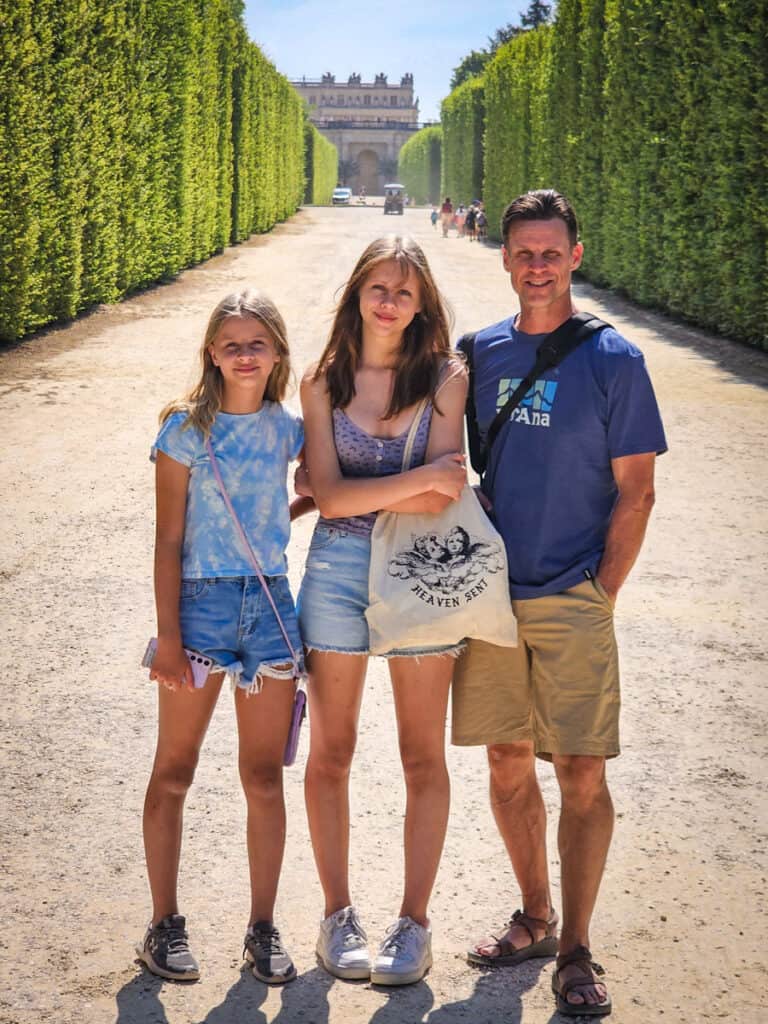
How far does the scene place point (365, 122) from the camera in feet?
399

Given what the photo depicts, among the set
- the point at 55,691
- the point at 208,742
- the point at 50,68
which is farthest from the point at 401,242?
the point at 50,68

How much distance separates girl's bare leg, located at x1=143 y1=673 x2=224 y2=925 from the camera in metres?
2.99

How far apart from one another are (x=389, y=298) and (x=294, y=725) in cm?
107

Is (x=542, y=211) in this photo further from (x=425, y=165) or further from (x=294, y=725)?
(x=425, y=165)

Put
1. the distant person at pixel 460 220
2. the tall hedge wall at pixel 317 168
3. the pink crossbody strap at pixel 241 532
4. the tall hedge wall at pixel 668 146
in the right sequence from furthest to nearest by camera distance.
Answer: the tall hedge wall at pixel 317 168, the distant person at pixel 460 220, the tall hedge wall at pixel 668 146, the pink crossbody strap at pixel 241 532

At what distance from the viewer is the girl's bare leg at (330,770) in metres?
2.99

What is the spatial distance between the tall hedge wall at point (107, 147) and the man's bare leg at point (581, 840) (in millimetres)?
10748

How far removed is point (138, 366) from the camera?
1200 cm

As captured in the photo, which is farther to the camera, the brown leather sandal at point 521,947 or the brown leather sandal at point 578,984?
the brown leather sandal at point 521,947

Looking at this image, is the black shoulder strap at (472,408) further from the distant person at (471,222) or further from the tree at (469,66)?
the tree at (469,66)

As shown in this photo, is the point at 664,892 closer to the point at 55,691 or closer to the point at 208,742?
the point at 208,742

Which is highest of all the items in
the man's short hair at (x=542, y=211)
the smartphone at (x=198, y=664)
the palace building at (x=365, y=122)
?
the palace building at (x=365, y=122)

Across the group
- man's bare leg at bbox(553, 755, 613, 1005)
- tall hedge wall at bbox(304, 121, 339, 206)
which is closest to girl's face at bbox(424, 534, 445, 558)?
man's bare leg at bbox(553, 755, 613, 1005)

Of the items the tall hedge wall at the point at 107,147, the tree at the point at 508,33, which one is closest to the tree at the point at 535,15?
the tree at the point at 508,33
